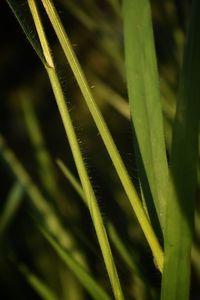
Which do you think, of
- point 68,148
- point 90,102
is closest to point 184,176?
point 90,102

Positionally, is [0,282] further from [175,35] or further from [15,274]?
[175,35]

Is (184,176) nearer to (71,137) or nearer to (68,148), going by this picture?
(71,137)

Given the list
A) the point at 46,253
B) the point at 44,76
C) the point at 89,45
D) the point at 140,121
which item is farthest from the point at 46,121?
the point at 140,121

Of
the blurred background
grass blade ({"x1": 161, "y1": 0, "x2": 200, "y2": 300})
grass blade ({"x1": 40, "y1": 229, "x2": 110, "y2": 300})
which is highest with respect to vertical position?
grass blade ({"x1": 161, "y1": 0, "x2": 200, "y2": 300})

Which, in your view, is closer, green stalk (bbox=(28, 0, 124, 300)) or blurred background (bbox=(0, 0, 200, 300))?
green stalk (bbox=(28, 0, 124, 300))

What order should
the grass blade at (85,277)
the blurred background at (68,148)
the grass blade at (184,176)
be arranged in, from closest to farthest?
1. the grass blade at (184,176)
2. the grass blade at (85,277)
3. the blurred background at (68,148)
